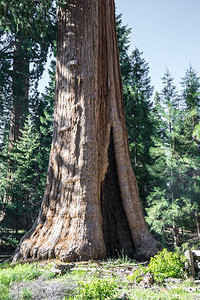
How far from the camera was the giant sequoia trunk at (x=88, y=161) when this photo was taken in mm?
4871

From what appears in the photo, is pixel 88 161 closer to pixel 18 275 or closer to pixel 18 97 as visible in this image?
pixel 18 275

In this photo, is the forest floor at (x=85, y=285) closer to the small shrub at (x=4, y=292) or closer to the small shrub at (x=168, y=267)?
the small shrub at (x=4, y=292)

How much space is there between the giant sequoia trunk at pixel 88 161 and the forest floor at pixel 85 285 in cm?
80

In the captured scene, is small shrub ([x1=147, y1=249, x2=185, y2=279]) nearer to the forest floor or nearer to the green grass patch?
the forest floor

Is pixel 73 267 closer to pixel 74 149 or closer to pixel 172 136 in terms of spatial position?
pixel 74 149

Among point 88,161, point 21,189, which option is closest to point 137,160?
A: point 21,189

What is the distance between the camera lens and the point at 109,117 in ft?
20.1

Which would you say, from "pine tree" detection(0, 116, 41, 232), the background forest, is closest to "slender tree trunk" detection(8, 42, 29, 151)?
the background forest

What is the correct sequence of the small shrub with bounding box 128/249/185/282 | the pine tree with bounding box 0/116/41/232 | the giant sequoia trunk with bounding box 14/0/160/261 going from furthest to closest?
the pine tree with bounding box 0/116/41/232
the giant sequoia trunk with bounding box 14/0/160/261
the small shrub with bounding box 128/249/185/282

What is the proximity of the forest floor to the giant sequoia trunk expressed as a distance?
798 millimetres

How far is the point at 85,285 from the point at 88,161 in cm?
270

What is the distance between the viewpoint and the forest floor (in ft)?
9.04

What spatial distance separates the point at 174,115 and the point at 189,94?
10.8ft

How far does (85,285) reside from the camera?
2771 mm
